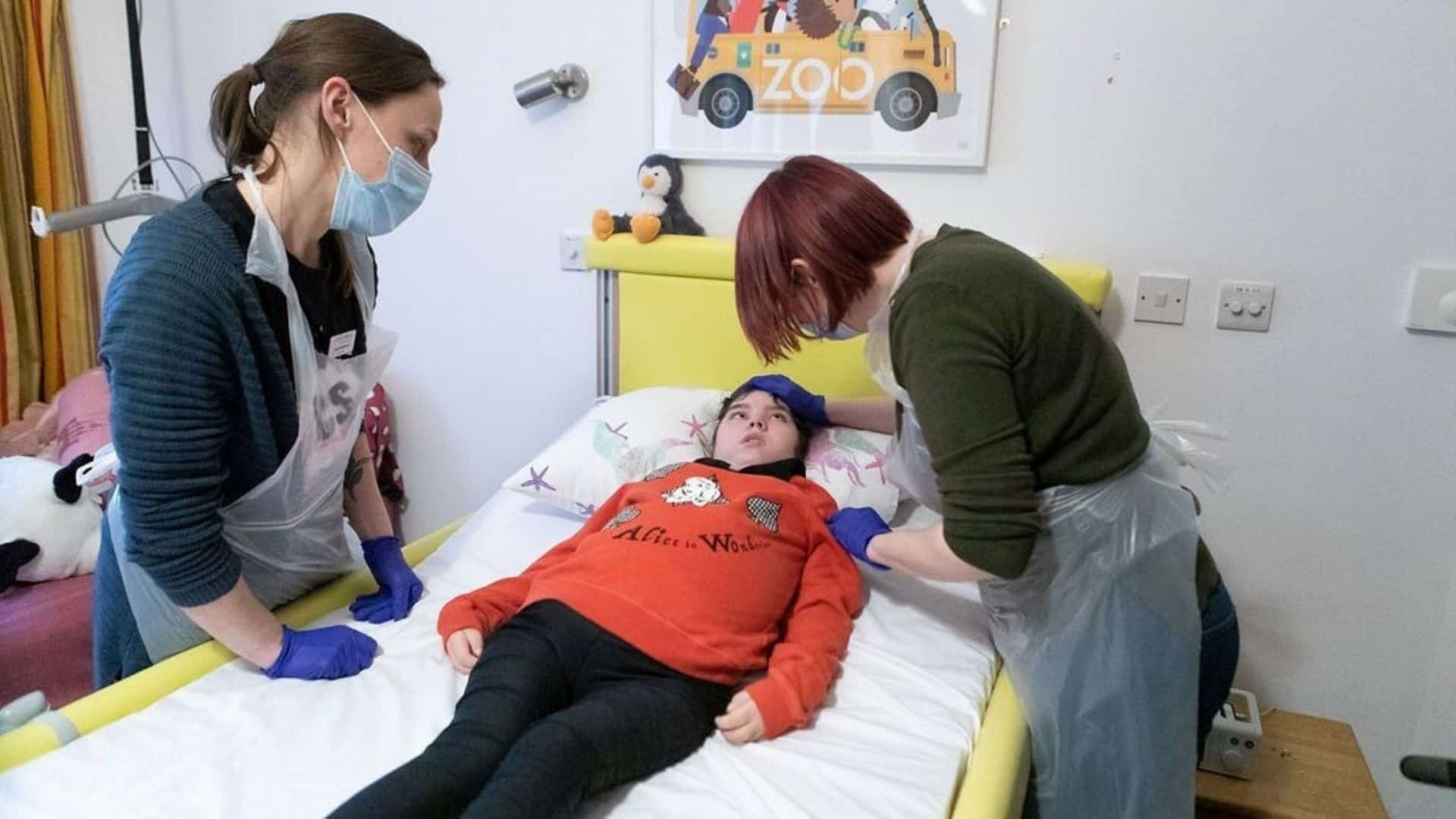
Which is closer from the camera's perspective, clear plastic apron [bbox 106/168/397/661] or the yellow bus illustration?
clear plastic apron [bbox 106/168/397/661]

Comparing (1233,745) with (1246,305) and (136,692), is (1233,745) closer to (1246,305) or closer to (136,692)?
(1246,305)

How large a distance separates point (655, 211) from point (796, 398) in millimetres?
587

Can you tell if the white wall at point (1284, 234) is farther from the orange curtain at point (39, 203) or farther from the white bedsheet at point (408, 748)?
the orange curtain at point (39, 203)

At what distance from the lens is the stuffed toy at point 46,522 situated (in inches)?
75.7

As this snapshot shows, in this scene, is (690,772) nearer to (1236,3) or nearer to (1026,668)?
(1026,668)

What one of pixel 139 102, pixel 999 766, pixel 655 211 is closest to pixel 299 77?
pixel 655 211

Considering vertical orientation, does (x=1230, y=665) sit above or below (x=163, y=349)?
below

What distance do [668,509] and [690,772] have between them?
1.42ft

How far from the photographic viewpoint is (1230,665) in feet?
4.49

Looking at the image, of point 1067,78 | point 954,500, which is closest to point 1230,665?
point 954,500

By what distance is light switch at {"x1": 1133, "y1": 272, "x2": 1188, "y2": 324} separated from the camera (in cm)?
181

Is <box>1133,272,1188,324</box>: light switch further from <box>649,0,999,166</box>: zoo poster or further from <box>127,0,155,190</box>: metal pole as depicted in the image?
<box>127,0,155,190</box>: metal pole

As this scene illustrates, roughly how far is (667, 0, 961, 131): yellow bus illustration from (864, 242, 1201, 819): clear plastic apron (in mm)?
868

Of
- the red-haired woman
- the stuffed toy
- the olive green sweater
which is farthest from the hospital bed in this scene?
the stuffed toy
